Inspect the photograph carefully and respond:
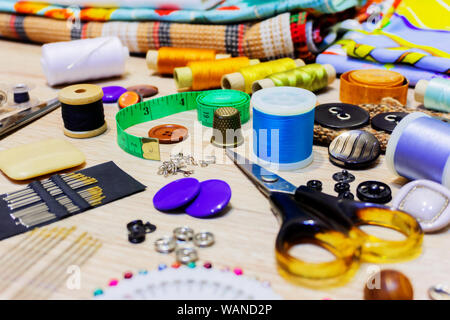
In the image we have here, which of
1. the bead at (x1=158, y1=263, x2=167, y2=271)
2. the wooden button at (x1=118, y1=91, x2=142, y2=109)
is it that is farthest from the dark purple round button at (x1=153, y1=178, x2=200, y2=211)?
Answer: the wooden button at (x1=118, y1=91, x2=142, y2=109)

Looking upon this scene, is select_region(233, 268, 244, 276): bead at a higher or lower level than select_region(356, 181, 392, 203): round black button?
lower

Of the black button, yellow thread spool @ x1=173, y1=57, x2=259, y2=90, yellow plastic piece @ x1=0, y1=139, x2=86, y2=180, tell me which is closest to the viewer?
the black button

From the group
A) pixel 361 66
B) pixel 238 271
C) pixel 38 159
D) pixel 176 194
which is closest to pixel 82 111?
pixel 38 159

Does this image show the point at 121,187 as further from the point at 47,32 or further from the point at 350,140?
the point at 47,32

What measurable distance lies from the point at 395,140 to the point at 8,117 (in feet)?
3.40

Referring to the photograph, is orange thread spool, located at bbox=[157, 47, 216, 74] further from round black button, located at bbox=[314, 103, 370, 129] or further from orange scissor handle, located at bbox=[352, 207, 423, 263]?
orange scissor handle, located at bbox=[352, 207, 423, 263]

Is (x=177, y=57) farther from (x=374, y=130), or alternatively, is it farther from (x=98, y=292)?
(x=98, y=292)

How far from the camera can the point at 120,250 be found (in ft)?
2.67

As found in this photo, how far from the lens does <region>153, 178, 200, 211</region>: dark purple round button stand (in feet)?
2.95

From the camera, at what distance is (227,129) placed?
1183 mm

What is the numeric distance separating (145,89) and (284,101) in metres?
0.64

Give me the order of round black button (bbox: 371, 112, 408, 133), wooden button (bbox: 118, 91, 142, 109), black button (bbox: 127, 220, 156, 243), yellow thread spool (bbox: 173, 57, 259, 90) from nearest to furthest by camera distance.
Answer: black button (bbox: 127, 220, 156, 243)
round black button (bbox: 371, 112, 408, 133)
wooden button (bbox: 118, 91, 142, 109)
yellow thread spool (bbox: 173, 57, 259, 90)

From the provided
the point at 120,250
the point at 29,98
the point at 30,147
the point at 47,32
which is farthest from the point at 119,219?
the point at 47,32

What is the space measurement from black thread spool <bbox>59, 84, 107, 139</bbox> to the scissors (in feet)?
1.92
